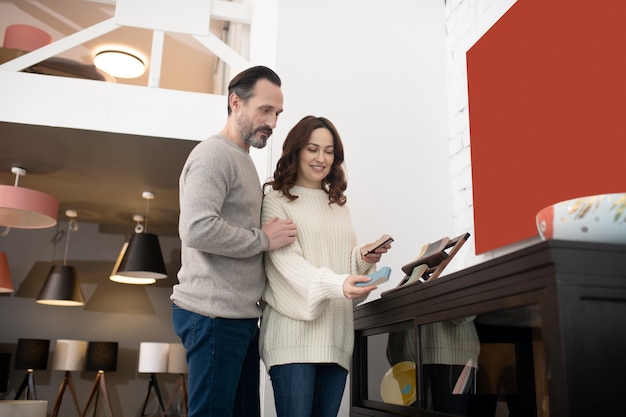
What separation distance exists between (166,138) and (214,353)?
2170 millimetres

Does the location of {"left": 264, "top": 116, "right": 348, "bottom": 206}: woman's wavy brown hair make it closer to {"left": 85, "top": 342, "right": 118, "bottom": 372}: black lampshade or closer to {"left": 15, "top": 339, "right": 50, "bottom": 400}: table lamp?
{"left": 85, "top": 342, "right": 118, "bottom": 372}: black lampshade

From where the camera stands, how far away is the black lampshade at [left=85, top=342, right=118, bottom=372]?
16.6 feet

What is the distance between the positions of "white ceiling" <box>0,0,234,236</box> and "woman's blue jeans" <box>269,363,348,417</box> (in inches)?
85.3

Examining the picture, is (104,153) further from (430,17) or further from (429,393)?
(429,393)

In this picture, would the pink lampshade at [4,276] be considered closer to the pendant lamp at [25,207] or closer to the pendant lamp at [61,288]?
the pendant lamp at [61,288]

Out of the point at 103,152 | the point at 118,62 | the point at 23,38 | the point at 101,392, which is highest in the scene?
the point at 118,62

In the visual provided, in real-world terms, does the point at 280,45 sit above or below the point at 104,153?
above

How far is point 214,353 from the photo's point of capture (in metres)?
1.49

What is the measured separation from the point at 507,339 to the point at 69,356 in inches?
181

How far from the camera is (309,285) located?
1.57 m

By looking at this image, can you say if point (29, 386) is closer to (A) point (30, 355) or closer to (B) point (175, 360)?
(A) point (30, 355)

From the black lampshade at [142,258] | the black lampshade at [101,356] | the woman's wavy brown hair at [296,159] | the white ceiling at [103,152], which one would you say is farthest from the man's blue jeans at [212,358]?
the black lampshade at [101,356]

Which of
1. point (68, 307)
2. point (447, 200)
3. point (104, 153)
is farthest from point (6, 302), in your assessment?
point (447, 200)

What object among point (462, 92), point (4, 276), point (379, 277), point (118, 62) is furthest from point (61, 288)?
point (379, 277)
